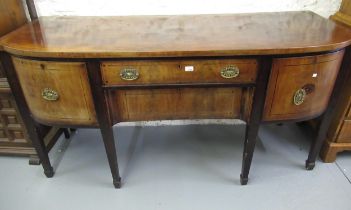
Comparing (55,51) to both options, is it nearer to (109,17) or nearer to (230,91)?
(109,17)

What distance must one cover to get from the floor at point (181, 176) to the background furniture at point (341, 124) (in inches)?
3.8

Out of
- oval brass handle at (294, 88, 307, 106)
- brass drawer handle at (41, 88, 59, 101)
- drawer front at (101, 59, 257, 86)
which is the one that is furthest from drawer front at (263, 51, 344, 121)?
brass drawer handle at (41, 88, 59, 101)

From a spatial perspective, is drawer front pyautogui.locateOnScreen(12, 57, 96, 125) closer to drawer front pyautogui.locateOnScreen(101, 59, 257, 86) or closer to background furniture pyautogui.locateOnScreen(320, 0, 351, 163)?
drawer front pyautogui.locateOnScreen(101, 59, 257, 86)

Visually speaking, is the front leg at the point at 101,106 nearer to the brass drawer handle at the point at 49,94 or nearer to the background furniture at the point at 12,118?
the brass drawer handle at the point at 49,94

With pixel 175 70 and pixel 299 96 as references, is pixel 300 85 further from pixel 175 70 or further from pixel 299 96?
pixel 175 70

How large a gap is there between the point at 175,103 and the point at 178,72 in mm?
194

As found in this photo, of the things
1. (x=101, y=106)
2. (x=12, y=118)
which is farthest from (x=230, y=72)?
(x=12, y=118)

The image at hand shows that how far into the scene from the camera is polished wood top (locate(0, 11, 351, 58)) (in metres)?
1.06

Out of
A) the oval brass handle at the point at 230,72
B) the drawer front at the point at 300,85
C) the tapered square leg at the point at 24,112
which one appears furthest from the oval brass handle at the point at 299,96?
the tapered square leg at the point at 24,112

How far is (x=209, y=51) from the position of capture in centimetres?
104

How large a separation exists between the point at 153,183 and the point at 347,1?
4.83 feet

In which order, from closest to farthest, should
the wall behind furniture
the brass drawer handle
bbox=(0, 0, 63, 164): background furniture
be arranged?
the brass drawer handle < bbox=(0, 0, 63, 164): background furniture < the wall behind furniture

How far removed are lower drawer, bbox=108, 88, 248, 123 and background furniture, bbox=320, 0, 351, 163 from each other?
0.65m

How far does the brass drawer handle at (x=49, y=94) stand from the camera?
118cm
